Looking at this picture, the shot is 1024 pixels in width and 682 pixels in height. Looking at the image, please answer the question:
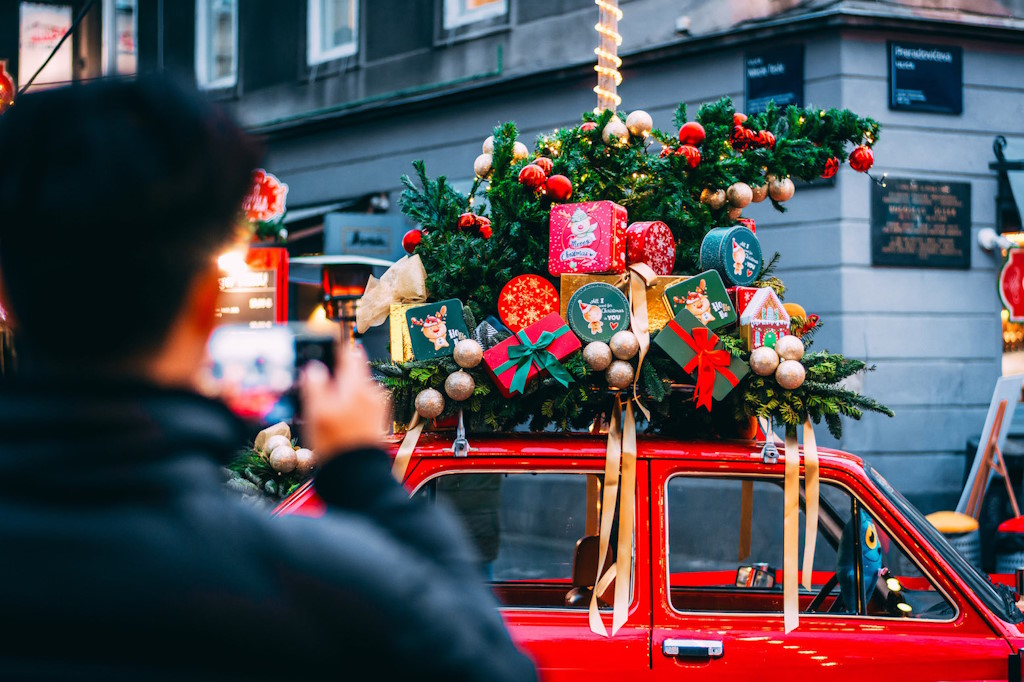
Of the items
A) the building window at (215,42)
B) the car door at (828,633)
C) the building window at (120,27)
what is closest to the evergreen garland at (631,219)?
the car door at (828,633)

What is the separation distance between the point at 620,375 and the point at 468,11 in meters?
9.39

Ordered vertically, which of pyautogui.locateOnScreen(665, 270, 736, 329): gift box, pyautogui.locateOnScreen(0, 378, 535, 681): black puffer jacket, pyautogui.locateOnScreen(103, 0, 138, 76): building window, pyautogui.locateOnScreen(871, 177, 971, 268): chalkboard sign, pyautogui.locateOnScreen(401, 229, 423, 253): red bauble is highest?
pyautogui.locateOnScreen(103, 0, 138, 76): building window

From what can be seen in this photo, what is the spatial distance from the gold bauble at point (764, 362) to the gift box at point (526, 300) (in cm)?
78

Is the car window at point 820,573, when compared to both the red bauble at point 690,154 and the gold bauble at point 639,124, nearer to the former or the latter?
the red bauble at point 690,154

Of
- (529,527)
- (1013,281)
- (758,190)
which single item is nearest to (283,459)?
(758,190)

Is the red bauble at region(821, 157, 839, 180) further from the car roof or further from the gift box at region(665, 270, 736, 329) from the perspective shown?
the car roof

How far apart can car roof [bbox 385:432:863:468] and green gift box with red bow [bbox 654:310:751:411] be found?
0.16m

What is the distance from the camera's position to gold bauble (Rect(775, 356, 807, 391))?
335cm

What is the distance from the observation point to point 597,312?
11.7 feet

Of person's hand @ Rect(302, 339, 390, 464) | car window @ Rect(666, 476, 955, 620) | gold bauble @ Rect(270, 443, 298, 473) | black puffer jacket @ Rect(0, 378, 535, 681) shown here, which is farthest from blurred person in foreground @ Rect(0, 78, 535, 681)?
gold bauble @ Rect(270, 443, 298, 473)

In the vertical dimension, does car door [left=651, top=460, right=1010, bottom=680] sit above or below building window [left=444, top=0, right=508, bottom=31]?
below

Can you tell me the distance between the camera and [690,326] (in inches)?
135

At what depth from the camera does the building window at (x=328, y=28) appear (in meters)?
13.3

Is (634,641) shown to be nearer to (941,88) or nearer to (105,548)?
(105,548)
